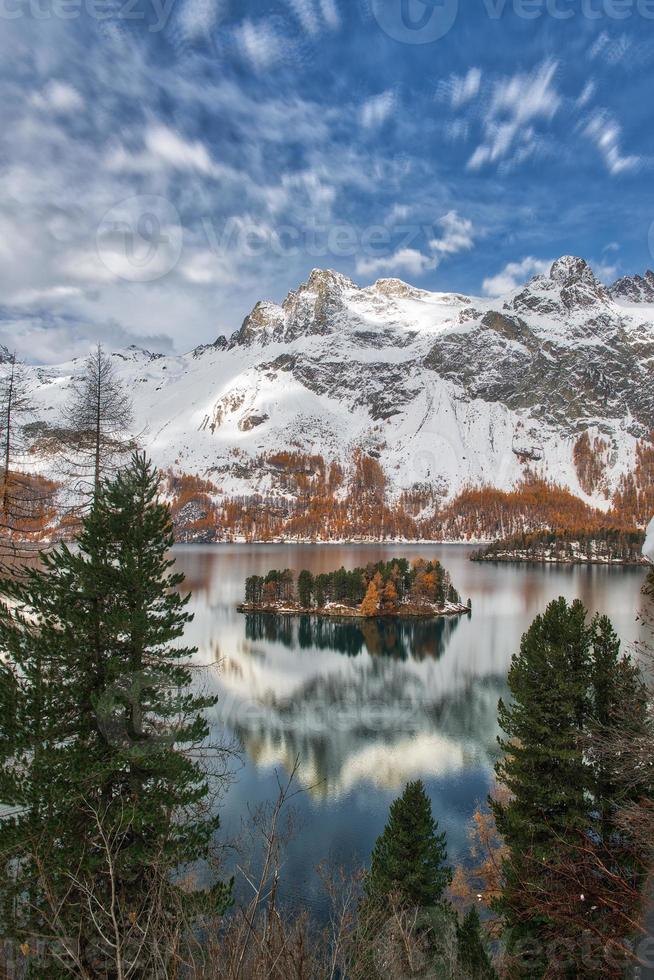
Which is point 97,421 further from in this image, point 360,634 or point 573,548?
point 573,548

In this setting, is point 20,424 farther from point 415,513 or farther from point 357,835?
point 415,513

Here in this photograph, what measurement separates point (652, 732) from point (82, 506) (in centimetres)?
1118

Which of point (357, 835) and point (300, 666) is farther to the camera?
point (300, 666)

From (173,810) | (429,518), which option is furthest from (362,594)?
(429,518)

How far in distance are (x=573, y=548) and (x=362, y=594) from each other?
260ft

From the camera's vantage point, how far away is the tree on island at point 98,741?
25.6 feet

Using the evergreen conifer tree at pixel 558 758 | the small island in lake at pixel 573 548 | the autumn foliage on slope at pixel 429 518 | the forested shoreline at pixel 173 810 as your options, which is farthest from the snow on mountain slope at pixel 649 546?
the autumn foliage on slope at pixel 429 518

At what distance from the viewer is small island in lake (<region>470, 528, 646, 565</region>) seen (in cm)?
11625

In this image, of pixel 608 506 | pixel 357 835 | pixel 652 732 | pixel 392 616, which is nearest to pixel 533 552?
pixel 392 616

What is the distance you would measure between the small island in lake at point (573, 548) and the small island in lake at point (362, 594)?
60460mm

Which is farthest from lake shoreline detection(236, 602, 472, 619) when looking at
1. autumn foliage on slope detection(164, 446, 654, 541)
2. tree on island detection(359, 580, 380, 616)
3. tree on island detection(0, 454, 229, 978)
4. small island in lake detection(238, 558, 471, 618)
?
autumn foliage on slope detection(164, 446, 654, 541)

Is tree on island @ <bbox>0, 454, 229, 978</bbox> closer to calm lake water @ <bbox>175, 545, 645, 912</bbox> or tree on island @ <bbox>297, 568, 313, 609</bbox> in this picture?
calm lake water @ <bbox>175, 545, 645, 912</bbox>

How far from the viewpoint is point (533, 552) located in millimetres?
124000

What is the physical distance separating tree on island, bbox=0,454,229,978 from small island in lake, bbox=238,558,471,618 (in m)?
53.1
